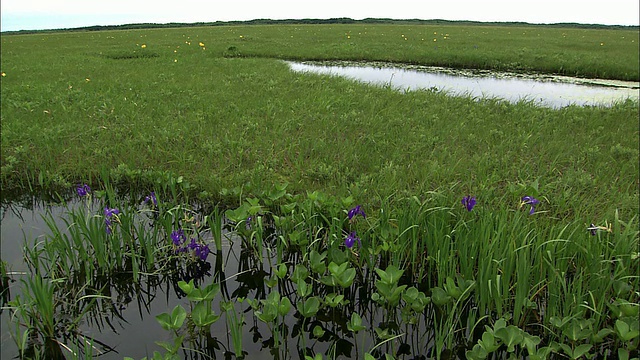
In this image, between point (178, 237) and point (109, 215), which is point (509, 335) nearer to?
point (178, 237)

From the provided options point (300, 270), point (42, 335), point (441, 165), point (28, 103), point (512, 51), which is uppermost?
point (512, 51)

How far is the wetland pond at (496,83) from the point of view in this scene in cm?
991

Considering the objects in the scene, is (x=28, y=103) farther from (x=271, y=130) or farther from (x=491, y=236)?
(x=491, y=236)

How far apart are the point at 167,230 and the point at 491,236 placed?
257 centimetres

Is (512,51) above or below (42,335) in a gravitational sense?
above

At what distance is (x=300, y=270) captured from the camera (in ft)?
9.64

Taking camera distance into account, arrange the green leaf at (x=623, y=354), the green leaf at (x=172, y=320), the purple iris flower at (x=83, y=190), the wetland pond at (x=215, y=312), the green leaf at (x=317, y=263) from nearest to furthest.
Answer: the green leaf at (x=623, y=354) → the green leaf at (x=172, y=320) → the wetland pond at (x=215, y=312) → the green leaf at (x=317, y=263) → the purple iris flower at (x=83, y=190)

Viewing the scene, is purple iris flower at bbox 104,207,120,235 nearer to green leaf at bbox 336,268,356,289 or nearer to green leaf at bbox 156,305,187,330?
green leaf at bbox 156,305,187,330

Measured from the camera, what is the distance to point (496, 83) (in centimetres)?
1223

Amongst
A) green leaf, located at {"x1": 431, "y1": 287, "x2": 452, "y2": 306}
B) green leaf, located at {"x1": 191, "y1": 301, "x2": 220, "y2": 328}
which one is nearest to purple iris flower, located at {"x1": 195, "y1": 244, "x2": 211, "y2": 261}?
green leaf, located at {"x1": 191, "y1": 301, "x2": 220, "y2": 328}

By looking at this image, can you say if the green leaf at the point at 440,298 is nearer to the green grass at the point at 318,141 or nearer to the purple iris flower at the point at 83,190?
the green grass at the point at 318,141

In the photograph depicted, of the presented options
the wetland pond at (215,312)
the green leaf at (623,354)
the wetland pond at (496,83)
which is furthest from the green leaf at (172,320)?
the wetland pond at (496,83)

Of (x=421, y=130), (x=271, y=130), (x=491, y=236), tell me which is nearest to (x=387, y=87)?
(x=421, y=130)

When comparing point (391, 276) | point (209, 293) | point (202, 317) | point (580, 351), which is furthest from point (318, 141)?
point (580, 351)
